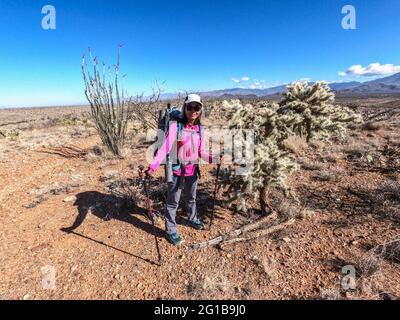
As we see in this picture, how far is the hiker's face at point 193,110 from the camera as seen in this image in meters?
3.30

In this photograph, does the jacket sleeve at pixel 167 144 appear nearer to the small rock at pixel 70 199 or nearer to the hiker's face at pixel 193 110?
the hiker's face at pixel 193 110

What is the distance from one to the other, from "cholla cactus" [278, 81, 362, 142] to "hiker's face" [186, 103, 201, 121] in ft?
4.77

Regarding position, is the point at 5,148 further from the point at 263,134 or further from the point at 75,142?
the point at 263,134

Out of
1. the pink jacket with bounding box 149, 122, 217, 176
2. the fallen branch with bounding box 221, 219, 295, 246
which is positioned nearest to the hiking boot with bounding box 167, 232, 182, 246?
the fallen branch with bounding box 221, 219, 295, 246

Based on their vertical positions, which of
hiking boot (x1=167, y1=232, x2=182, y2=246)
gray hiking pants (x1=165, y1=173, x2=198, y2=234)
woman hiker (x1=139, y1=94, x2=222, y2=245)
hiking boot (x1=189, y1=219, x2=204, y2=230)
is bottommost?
hiking boot (x1=167, y1=232, x2=182, y2=246)

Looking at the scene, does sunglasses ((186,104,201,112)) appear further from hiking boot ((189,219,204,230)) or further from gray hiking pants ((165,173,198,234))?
hiking boot ((189,219,204,230))

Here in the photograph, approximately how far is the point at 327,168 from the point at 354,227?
2.40 metres

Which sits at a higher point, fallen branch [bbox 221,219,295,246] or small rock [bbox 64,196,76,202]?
small rock [bbox 64,196,76,202]

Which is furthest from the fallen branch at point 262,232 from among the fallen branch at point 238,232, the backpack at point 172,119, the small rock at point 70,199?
the small rock at point 70,199

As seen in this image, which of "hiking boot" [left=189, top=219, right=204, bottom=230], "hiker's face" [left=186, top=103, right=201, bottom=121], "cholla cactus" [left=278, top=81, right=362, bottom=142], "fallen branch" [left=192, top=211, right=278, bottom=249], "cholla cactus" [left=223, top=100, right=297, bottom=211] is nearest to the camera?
"hiker's face" [left=186, top=103, right=201, bottom=121]

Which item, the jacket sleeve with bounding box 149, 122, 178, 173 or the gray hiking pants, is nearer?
the jacket sleeve with bounding box 149, 122, 178, 173

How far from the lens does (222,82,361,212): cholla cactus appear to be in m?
3.79

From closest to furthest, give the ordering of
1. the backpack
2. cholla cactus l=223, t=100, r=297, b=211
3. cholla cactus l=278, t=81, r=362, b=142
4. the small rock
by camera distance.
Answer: the backpack, cholla cactus l=223, t=100, r=297, b=211, cholla cactus l=278, t=81, r=362, b=142, the small rock
